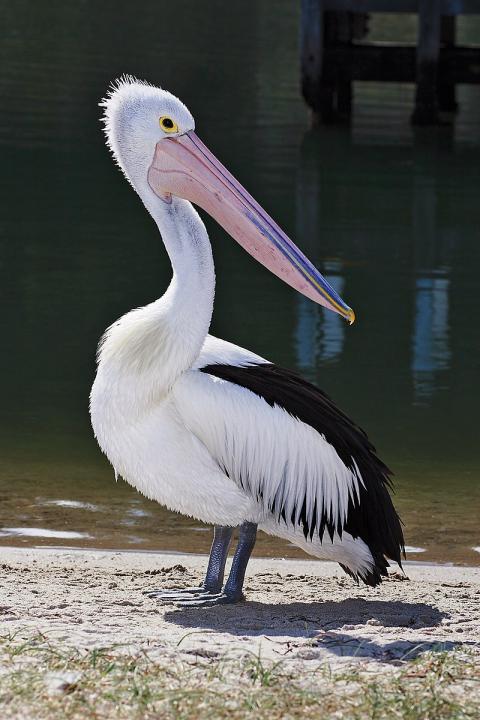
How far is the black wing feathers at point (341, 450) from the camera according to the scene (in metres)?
4.48

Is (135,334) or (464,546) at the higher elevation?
(135,334)

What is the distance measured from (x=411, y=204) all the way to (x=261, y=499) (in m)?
8.97

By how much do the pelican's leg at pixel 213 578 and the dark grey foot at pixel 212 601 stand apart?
0.09ft

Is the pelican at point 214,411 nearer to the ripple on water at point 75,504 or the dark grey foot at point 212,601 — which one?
the dark grey foot at point 212,601

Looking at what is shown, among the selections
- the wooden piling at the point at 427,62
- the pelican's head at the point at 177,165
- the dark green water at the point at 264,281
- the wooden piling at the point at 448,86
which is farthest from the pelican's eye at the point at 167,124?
the wooden piling at the point at 448,86

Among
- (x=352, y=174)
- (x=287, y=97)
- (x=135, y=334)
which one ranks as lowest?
(x=135, y=334)

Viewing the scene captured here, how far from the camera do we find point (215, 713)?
10.1 feet

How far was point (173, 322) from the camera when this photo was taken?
4469 millimetres

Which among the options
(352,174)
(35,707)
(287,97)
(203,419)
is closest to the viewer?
(35,707)

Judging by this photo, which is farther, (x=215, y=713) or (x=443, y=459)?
(x=443, y=459)

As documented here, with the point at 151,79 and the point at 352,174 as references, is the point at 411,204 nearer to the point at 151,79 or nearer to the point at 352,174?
the point at 352,174

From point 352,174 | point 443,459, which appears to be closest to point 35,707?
point 443,459

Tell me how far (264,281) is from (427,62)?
7.44m

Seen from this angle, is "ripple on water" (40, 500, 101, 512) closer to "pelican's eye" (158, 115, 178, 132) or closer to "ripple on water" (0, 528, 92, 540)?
"ripple on water" (0, 528, 92, 540)
